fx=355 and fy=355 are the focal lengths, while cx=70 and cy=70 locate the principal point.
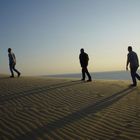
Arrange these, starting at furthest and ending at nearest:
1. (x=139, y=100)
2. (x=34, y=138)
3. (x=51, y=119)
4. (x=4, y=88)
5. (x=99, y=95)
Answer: (x=4, y=88)
(x=99, y=95)
(x=139, y=100)
(x=51, y=119)
(x=34, y=138)

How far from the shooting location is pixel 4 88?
16.5 metres

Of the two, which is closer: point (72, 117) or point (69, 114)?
point (72, 117)

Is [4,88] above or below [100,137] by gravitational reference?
above

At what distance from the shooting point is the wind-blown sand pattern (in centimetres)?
920

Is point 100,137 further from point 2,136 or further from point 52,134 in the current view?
point 2,136

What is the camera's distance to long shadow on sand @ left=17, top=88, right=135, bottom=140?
910cm

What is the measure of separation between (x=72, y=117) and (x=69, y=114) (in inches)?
15.3

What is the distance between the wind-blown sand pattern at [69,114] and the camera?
30.2 ft

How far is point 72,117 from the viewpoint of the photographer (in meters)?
10.8

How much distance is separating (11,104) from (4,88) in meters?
4.02

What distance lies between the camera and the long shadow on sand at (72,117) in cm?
910

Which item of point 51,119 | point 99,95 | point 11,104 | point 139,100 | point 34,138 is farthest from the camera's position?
point 99,95

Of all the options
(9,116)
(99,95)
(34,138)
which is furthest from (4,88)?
(34,138)

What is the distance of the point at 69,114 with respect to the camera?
440 inches
